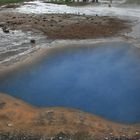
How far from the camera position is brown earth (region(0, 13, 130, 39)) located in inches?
1030

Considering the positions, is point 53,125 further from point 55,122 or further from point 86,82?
point 86,82

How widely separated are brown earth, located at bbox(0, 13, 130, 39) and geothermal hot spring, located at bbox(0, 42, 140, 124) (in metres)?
4.03

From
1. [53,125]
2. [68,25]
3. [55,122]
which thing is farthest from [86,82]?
[68,25]

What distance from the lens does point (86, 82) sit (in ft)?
55.6

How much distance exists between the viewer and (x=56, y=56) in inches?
832

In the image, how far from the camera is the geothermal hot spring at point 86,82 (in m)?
14.6

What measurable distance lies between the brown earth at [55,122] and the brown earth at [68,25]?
1199 cm

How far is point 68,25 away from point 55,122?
1714 cm

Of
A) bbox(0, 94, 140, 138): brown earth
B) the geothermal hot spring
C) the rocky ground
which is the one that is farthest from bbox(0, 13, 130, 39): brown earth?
bbox(0, 94, 140, 138): brown earth

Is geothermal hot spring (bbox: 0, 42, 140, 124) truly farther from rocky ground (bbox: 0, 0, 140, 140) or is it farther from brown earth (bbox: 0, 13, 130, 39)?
brown earth (bbox: 0, 13, 130, 39)

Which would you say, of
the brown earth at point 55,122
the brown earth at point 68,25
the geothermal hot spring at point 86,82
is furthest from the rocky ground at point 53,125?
the brown earth at point 68,25

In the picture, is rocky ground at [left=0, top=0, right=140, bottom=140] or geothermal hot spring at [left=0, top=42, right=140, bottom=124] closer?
rocky ground at [left=0, top=0, right=140, bottom=140]

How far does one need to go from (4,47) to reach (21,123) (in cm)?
1049

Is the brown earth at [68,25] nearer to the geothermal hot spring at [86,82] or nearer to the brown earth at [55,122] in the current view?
the geothermal hot spring at [86,82]
